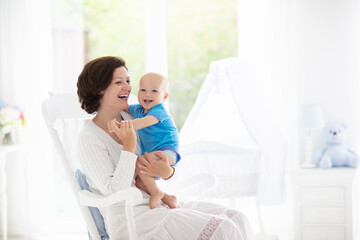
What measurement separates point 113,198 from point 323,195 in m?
2.05

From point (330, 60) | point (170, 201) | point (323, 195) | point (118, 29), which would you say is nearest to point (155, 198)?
point (170, 201)

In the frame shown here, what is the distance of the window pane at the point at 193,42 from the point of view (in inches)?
158

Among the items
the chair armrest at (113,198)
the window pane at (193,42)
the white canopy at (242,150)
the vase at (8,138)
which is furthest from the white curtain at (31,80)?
the chair armrest at (113,198)

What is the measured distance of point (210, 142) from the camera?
326 centimetres

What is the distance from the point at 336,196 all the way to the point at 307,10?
4.86 feet

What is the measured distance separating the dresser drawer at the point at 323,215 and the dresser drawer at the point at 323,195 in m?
0.05

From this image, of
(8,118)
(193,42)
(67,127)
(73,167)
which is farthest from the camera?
(193,42)

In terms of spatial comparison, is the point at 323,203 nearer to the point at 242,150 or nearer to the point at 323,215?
the point at 323,215

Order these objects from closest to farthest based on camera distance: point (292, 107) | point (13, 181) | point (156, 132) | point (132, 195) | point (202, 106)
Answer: point (132, 195) < point (156, 132) < point (202, 106) < point (292, 107) < point (13, 181)

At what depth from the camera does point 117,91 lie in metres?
2.01

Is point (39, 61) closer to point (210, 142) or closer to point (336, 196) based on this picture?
point (210, 142)

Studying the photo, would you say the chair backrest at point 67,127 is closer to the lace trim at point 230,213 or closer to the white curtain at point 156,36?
the lace trim at point 230,213

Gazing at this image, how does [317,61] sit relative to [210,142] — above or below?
above

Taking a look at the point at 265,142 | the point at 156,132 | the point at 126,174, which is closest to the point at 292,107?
the point at 265,142
